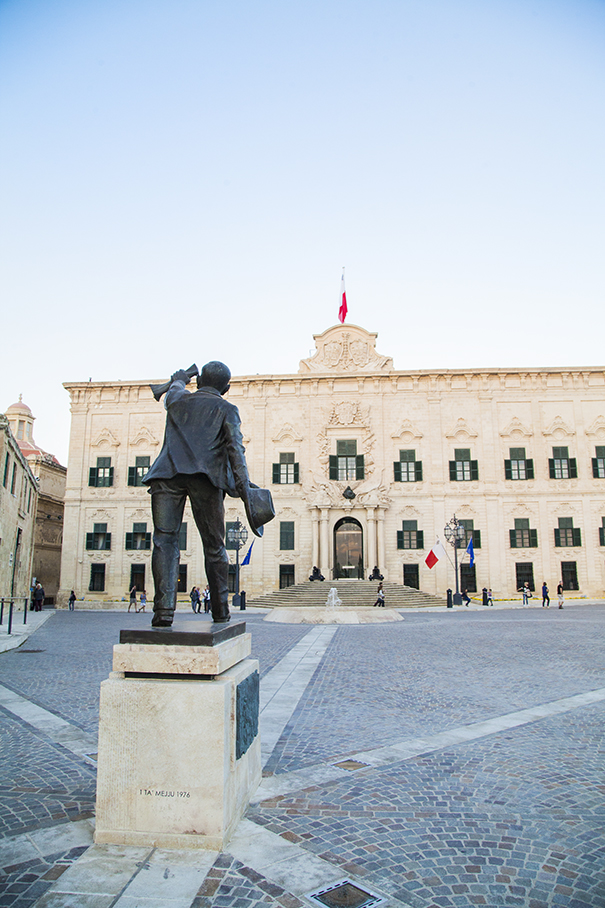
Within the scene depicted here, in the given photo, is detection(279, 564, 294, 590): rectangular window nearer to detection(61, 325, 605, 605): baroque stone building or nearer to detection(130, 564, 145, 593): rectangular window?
detection(61, 325, 605, 605): baroque stone building

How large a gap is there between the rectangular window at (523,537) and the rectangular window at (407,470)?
5.96 meters

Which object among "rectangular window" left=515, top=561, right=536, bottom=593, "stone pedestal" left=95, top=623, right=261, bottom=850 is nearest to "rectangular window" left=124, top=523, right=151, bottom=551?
"rectangular window" left=515, top=561, right=536, bottom=593

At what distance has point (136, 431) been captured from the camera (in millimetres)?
36438

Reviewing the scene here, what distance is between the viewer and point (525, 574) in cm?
3294

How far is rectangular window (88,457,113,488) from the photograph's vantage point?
118ft

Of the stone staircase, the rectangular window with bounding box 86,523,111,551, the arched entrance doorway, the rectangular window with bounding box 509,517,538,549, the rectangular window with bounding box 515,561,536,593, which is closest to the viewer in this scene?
the stone staircase

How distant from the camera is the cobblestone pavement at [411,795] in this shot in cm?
303

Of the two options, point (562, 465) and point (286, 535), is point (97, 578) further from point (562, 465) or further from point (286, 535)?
point (562, 465)

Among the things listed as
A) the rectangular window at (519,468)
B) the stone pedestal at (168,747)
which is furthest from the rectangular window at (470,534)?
the stone pedestal at (168,747)

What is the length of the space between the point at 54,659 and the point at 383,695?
6.68 meters

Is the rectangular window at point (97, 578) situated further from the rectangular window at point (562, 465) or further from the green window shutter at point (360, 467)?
the rectangular window at point (562, 465)

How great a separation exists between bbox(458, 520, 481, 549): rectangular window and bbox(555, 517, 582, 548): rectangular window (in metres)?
4.30

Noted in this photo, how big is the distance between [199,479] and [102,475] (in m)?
33.9

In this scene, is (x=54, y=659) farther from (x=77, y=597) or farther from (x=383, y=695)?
(x=77, y=597)
